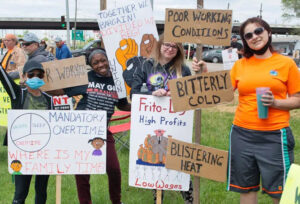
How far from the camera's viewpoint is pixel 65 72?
3.32 m

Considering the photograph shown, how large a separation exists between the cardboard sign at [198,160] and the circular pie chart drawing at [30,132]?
1.10 m

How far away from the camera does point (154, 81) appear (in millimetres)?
3129

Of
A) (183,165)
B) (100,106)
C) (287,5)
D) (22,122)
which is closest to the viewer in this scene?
(183,165)

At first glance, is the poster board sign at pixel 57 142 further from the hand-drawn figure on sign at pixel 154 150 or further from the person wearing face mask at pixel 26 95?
the hand-drawn figure on sign at pixel 154 150

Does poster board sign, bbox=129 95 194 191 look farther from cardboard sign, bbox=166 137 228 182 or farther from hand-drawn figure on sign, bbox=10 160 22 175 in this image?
hand-drawn figure on sign, bbox=10 160 22 175

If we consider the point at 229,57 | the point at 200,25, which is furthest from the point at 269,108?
the point at 229,57

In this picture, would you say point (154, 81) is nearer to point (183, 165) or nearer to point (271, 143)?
point (183, 165)

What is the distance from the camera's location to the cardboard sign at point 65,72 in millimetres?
3305

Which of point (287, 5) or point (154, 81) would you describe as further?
point (287, 5)

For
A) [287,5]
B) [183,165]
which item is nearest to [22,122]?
[183,165]

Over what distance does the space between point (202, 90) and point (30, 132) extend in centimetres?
151

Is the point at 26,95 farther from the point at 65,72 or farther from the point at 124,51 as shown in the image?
the point at 124,51

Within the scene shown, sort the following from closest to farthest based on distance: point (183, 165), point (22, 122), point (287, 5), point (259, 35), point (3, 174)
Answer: point (259, 35)
point (183, 165)
point (22, 122)
point (3, 174)
point (287, 5)

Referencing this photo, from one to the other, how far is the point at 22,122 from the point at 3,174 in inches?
90.2
